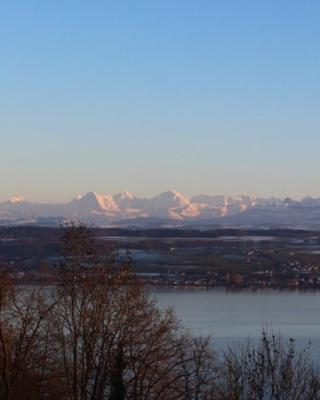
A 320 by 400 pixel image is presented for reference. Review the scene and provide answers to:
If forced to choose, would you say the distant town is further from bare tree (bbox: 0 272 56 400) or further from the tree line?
the tree line

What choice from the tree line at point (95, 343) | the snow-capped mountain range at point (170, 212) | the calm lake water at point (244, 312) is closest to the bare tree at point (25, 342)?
the tree line at point (95, 343)

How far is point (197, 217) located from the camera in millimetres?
109250

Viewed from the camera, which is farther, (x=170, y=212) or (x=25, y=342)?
(x=170, y=212)

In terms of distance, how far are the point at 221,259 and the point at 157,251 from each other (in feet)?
13.1

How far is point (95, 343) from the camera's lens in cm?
775

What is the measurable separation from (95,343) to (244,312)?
17.2 metres

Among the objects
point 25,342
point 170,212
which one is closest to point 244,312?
point 25,342

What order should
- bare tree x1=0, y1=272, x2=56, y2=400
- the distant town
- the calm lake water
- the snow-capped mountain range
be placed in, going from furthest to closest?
the snow-capped mountain range
the distant town
the calm lake water
bare tree x1=0, y1=272, x2=56, y2=400

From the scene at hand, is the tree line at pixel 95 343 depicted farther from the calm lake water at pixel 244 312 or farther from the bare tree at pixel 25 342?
the calm lake water at pixel 244 312

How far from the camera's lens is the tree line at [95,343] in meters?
7.49

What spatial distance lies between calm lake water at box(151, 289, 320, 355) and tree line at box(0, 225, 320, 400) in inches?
245

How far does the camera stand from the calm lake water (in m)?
18.9

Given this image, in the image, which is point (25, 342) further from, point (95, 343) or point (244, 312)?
point (244, 312)

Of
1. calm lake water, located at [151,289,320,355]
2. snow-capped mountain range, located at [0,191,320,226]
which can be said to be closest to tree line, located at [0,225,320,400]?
calm lake water, located at [151,289,320,355]
